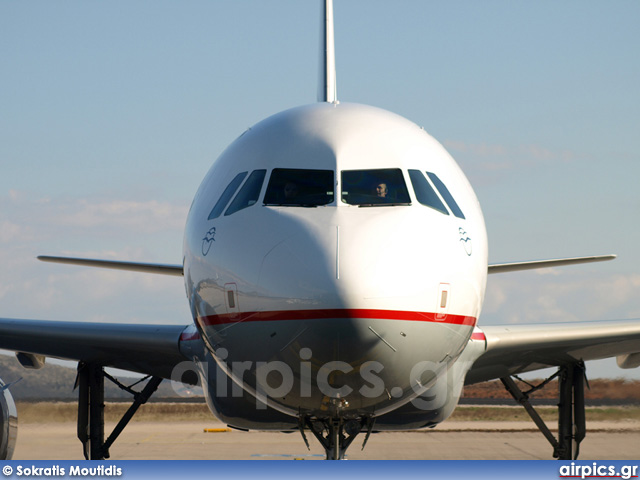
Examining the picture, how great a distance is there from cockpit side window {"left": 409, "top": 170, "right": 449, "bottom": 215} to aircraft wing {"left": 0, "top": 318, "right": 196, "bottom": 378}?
4769 mm

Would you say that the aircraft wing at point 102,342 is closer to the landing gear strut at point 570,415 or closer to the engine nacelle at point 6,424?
the engine nacelle at point 6,424

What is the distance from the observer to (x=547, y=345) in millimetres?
12352

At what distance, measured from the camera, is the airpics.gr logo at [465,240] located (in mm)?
7844

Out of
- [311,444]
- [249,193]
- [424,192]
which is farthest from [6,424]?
[311,444]

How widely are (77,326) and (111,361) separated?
0.96 m

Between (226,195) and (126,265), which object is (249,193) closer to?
(226,195)

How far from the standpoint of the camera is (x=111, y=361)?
13273 mm

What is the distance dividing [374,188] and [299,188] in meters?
0.64

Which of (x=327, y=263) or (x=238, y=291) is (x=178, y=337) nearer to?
(x=238, y=291)

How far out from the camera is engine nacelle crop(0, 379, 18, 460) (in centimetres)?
1180

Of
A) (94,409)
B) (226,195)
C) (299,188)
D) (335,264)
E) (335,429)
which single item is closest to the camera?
(335,264)

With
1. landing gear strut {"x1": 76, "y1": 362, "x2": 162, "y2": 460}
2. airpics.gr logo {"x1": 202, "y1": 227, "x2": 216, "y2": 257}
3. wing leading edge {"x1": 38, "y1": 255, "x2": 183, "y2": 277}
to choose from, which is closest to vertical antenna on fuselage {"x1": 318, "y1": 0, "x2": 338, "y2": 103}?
wing leading edge {"x1": 38, "y1": 255, "x2": 183, "y2": 277}

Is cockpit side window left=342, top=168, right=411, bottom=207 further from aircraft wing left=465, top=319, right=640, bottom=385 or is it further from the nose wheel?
aircraft wing left=465, top=319, right=640, bottom=385

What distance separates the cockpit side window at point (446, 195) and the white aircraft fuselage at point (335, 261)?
13 millimetres
